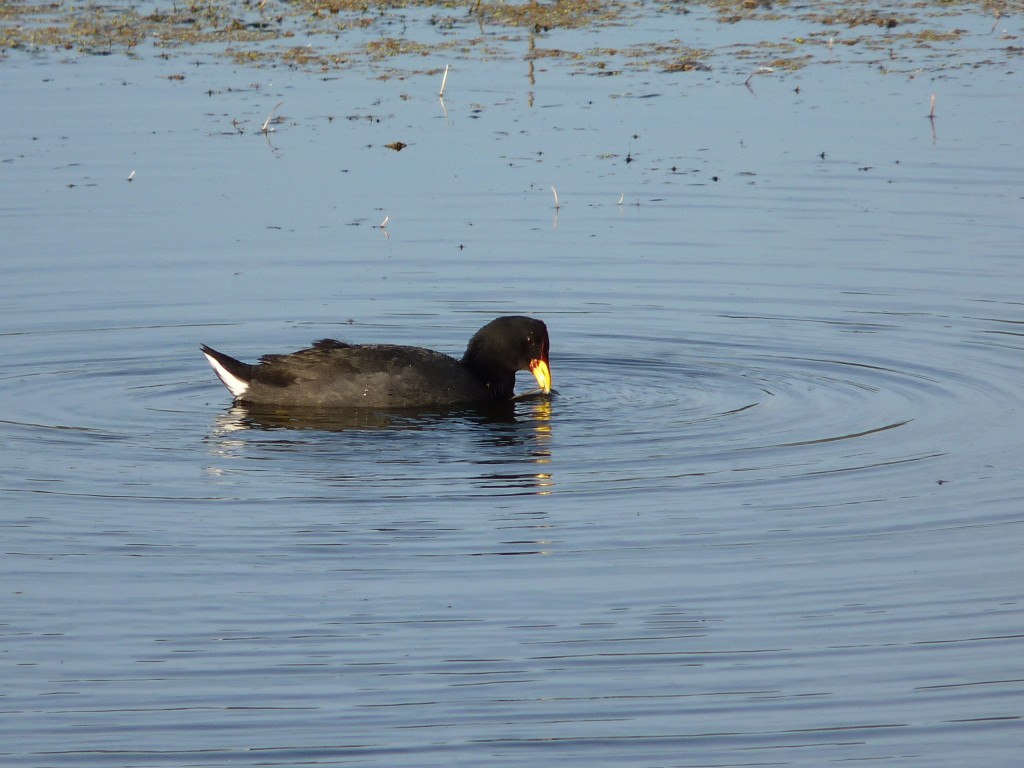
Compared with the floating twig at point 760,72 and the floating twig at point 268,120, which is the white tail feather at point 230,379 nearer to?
the floating twig at point 268,120

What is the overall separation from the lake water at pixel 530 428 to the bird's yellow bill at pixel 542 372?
27cm

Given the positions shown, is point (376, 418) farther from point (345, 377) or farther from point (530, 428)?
point (530, 428)

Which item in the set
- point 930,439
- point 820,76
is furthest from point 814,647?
point 820,76

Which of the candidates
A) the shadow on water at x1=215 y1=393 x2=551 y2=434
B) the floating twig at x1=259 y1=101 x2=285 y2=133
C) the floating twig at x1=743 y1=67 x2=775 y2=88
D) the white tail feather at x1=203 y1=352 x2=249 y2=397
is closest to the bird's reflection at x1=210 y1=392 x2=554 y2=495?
the shadow on water at x1=215 y1=393 x2=551 y2=434

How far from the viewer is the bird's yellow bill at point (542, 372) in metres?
11.1

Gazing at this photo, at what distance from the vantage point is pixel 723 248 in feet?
46.2

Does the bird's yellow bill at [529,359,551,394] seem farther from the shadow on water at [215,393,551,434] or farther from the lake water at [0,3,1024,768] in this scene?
the lake water at [0,3,1024,768]

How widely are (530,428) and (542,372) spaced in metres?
0.86

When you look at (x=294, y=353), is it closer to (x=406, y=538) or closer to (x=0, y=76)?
(x=406, y=538)

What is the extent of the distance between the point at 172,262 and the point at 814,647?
845cm

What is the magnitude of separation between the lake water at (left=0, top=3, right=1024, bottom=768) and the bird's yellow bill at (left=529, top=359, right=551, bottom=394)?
0.89 feet

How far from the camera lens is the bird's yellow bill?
1112 cm

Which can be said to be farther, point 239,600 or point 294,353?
point 294,353

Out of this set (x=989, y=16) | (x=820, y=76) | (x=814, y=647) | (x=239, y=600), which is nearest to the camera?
(x=814, y=647)
